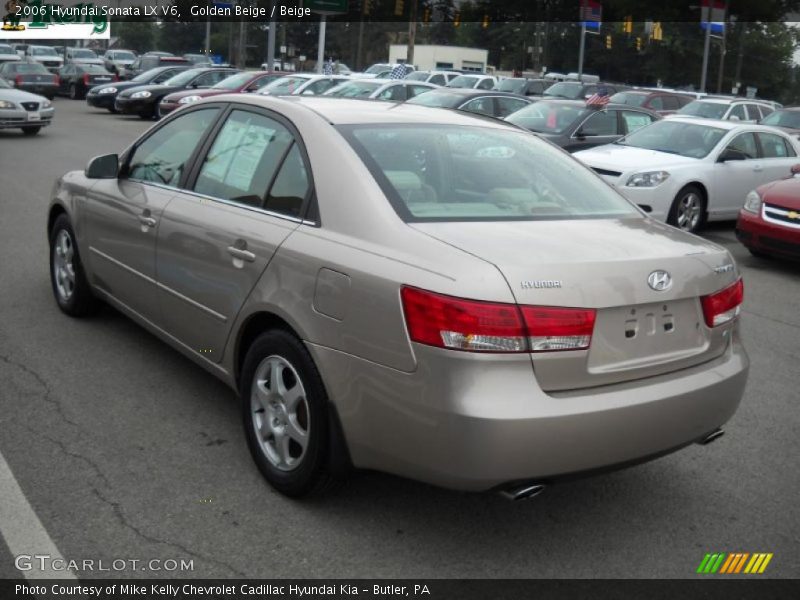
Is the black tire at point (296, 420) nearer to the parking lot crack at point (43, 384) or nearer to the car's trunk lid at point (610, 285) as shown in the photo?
the car's trunk lid at point (610, 285)

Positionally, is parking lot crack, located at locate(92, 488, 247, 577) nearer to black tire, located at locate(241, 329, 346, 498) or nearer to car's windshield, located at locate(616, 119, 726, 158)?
black tire, located at locate(241, 329, 346, 498)

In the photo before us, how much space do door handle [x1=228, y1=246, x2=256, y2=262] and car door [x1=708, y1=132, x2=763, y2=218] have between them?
29.6 ft

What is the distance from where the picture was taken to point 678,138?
1230cm

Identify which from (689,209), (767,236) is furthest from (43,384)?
(689,209)

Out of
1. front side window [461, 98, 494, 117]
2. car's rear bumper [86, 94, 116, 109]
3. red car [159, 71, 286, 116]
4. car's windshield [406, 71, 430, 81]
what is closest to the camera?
front side window [461, 98, 494, 117]

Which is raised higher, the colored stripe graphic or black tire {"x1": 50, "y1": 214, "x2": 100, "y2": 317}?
black tire {"x1": 50, "y1": 214, "x2": 100, "y2": 317}

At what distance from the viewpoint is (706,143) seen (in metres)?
12.1

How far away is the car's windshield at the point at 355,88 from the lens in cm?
2184

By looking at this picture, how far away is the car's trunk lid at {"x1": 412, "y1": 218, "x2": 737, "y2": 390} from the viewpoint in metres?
3.09

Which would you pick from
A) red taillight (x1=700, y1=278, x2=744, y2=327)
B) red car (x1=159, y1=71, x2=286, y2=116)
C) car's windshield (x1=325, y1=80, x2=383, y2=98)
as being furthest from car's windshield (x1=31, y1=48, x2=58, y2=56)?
red taillight (x1=700, y1=278, x2=744, y2=327)

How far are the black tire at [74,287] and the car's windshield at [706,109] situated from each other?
57.1 feet

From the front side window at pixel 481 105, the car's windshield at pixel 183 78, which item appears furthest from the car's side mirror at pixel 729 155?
the car's windshield at pixel 183 78
